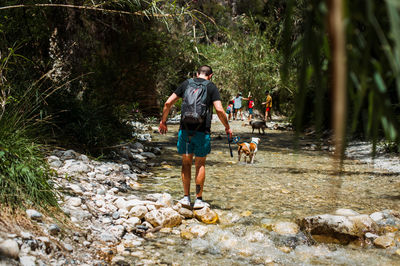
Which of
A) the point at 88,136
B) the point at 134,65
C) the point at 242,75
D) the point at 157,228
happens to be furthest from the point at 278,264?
the point at 242,75

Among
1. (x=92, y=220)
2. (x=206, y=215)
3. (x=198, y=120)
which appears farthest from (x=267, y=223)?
(x=92, y=220)

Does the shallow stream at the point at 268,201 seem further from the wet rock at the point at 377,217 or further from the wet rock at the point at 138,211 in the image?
the wet rock at the point at 377,217

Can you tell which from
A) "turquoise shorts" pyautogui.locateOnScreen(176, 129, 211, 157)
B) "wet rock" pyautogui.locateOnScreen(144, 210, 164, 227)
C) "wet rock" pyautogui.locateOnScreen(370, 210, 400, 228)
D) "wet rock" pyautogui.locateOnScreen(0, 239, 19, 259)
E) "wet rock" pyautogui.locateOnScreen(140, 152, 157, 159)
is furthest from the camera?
"wet rock" pyautogui.locateOnScreen(140, 152, 157, 159)

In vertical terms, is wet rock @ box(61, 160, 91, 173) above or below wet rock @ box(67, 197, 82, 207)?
above

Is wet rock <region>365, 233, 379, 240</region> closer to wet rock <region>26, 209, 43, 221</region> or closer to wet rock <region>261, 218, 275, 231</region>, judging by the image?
wet rock <region>261, 218, 275, 231</region>

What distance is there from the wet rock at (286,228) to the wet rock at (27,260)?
264 cm

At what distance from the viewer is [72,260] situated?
9.70ft

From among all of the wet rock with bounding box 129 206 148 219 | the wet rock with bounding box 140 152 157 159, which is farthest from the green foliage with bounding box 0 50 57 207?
the wet rock with bounding box 140 152 157 159

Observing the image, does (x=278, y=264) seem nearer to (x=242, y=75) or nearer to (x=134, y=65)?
(x=134, y=65)

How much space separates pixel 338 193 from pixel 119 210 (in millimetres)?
3710

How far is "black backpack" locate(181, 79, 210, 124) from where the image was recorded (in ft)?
14.8

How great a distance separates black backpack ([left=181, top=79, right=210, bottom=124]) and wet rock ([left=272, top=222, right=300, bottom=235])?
5.05ft

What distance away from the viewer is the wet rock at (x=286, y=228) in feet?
13.8

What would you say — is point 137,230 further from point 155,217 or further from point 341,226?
point 341,226
